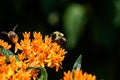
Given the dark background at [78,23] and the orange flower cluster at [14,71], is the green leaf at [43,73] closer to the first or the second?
the orange flower cluster at [14,71]

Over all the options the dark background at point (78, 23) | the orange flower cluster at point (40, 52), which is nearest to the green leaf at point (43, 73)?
the orange flower cluster at point (40, 52)

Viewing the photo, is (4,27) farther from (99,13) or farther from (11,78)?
(11,78)

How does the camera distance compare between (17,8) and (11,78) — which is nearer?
(11,78)

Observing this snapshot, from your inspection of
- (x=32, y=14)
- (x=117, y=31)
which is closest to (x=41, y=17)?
(x=32, y=14)

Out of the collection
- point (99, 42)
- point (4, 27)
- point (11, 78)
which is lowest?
point (11, 78)

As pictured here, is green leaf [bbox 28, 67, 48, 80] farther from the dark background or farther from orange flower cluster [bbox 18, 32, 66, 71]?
the dark background

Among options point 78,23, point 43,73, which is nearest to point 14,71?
point 43,73

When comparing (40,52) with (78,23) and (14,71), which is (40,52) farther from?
(78,23)
